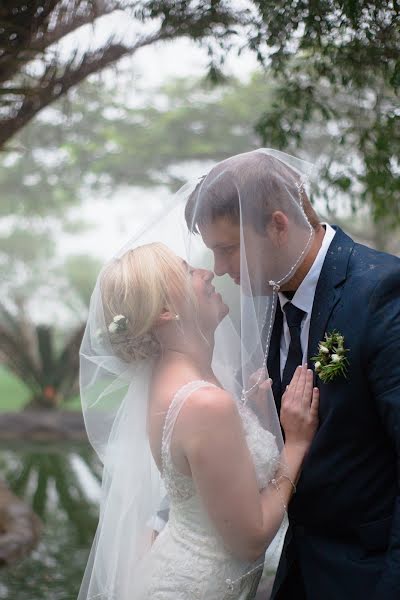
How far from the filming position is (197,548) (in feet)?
7.96

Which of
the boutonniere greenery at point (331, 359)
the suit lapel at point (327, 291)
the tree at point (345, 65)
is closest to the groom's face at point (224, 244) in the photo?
the suit lapel at point (327, 291)

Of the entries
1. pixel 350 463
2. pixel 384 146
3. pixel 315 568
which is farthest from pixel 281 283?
pixel 384 146

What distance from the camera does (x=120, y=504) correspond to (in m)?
2.68

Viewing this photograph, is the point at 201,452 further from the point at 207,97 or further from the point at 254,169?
the point at 207,97

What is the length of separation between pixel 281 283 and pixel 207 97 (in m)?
Result: 17.5

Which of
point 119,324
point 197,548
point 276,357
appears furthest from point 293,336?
point 197,548

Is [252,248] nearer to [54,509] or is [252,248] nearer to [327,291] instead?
[327,291]

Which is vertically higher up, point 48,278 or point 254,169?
point 254,169

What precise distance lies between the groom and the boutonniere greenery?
0.07 ft

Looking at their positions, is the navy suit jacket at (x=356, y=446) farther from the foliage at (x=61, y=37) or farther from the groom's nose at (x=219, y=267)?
the foliage at (x=61, y=37)

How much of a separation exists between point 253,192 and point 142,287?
0.41 metres

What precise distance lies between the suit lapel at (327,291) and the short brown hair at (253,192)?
0.13m

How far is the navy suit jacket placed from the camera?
2.16m

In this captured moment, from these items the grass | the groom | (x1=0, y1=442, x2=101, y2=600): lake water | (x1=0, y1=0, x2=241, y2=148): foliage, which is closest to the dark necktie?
the groom
